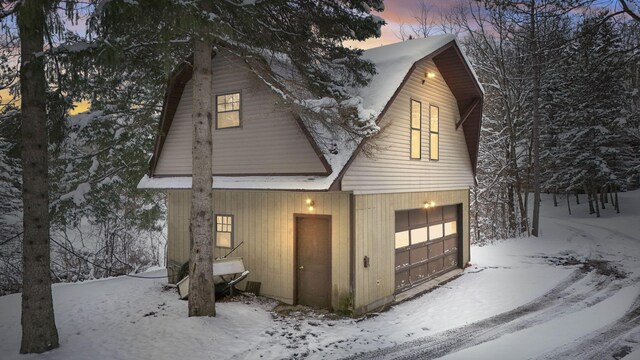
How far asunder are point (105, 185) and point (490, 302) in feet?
45.0

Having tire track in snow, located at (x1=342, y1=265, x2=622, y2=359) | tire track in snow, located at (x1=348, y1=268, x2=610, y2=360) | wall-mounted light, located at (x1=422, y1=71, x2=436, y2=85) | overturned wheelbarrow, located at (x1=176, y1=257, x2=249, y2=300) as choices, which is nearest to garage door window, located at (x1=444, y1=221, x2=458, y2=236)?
tire track in snow, located at (x1=342, y1=265, x2=622, y2=359)

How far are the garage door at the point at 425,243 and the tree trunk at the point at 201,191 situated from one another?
5.60 metres

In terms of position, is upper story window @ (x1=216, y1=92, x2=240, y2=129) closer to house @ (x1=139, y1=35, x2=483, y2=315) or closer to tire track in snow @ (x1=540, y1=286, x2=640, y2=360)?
house @ (x1=139, y1=35, x2=483, y2=315)

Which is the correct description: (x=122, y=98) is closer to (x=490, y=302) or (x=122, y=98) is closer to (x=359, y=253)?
(x=359, y=253)

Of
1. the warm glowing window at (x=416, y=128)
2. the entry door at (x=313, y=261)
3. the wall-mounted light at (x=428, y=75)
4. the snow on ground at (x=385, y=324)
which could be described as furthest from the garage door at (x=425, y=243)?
the wall-mounted light at (x=428, y=75)

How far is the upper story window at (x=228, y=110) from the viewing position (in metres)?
11.1

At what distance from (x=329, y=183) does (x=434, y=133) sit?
611 cm

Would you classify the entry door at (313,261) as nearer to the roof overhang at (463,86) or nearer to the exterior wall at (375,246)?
the exterior wall at (375,246)

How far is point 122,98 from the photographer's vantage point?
1441 cm

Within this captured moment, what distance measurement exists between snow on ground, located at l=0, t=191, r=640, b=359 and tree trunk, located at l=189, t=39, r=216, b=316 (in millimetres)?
608

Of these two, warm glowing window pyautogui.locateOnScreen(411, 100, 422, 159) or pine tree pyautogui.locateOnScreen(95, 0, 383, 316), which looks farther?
warm glowing window pyautogui.locateOnScreen(411, 100, 422, 159)

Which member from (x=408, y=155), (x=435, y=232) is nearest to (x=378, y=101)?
(x=408, y=155)

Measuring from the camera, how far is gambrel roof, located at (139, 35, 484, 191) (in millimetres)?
9242

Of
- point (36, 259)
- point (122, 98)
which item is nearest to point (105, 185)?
point (122, 98)
